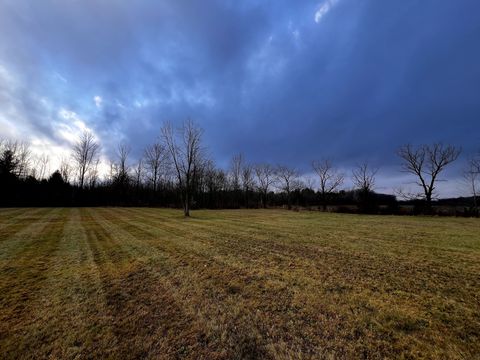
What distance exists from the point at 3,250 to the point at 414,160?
153 feet

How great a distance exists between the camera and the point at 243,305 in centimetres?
383

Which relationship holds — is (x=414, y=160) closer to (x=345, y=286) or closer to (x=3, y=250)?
(x=345, y=286)

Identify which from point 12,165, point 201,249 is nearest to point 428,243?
point 201,249

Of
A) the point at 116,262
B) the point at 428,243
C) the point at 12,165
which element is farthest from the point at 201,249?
the point at 12,165

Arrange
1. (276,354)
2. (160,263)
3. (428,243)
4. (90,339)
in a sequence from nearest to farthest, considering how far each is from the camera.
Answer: (276,354) → (90,339) → (160,263) → (428,243)

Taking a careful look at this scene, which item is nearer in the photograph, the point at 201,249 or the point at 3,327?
the point at 3,327

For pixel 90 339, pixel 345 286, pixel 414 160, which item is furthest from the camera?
pixel 414 160

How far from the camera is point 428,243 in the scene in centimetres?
872

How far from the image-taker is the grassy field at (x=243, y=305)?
2740mm

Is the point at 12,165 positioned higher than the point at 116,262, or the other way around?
the point at 12,165

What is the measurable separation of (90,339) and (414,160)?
44.8 meters

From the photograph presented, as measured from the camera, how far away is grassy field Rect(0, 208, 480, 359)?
2.74m

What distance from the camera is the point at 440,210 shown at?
27859 mm

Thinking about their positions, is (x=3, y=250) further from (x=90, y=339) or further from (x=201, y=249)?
(x=90, y=339)
